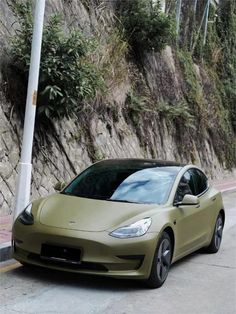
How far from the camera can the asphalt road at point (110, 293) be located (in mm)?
5453

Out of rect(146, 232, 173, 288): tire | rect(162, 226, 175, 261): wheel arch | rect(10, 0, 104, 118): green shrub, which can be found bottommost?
rect(146, 232, 173, 288): tire

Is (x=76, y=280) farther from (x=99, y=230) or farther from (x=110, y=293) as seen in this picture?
(x=99, y=230)

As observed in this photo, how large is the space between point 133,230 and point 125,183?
1.22 m

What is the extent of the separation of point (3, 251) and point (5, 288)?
1144mm

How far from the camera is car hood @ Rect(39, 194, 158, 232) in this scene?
20.2ft

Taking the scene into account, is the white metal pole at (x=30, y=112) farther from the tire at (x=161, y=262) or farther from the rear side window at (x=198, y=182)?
the tire at (x=161, y=262)

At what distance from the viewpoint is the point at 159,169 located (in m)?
7.68

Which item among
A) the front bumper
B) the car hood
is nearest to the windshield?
the car hood

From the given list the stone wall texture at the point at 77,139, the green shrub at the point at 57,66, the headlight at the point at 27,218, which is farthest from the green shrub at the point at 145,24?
the headlight at the point at 27,218

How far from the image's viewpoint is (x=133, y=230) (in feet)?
20.0

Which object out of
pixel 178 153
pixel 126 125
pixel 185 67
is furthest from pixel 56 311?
pixel 185 67

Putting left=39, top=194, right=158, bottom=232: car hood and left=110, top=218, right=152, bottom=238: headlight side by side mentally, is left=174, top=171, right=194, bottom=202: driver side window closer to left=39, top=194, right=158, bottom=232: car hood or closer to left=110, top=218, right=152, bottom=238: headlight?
left=39, top=194, right=158, bottom=232: car hood

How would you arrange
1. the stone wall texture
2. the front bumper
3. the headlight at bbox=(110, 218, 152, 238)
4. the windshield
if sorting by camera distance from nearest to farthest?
the front bumper, the headlight at bbox=(110, 218, 152, 238), the windshield, the stone wall texture

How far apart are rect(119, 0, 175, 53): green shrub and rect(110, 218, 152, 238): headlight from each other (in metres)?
11.6
